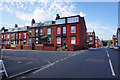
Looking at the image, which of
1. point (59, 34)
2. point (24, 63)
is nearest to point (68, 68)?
point (24, 63)

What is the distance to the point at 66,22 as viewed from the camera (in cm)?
3234

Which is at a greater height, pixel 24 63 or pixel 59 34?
pixel 59 34

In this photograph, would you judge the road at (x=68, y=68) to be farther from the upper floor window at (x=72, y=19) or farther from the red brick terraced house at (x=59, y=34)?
the upper floor window at (x=72, y=19)

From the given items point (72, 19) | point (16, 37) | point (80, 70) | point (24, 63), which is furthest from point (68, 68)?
point (16, 37)

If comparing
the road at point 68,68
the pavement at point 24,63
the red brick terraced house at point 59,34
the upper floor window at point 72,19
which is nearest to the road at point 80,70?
the road at point 68,68

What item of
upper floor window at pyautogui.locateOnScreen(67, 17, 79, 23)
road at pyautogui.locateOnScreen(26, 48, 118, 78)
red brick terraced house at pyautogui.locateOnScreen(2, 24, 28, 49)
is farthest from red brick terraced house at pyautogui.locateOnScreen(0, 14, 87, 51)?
road at pyautogui.locateOnScreen(26, 48, 118, 78)

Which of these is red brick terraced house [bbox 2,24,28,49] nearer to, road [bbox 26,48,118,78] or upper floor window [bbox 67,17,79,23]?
upper floor window [bbox 67,17,79,23]

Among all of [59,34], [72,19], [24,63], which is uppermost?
[72,19]

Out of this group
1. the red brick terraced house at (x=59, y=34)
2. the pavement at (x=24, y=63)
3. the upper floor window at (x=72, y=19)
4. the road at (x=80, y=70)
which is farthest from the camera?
the upper floor window at (x=72, y=19)

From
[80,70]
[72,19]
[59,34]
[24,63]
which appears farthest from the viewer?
[59,34]

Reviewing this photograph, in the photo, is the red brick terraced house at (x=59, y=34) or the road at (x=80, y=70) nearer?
the road at (x=80, y=70)

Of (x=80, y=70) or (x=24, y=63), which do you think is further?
(x=24, y=63)

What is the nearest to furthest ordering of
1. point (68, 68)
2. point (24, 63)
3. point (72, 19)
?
point (68, 68)
point (24, 63)
point (72, 19)

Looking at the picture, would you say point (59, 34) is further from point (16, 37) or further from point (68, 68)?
point (68, 68)
